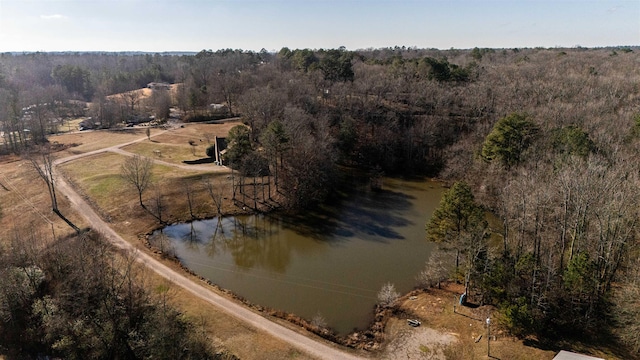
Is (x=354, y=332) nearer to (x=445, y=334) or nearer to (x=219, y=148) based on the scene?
(x=445, y=334)

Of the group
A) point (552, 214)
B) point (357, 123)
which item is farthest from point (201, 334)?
point (357, 123)

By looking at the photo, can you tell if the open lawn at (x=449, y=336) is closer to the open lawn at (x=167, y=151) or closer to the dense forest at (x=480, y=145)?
the dense forest at (x=480, y=145)

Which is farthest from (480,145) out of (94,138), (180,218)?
(94,138)

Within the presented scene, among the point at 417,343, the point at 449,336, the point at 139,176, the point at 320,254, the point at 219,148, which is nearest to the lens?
the point at 417,343

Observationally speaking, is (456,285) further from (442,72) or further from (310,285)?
(442,72)

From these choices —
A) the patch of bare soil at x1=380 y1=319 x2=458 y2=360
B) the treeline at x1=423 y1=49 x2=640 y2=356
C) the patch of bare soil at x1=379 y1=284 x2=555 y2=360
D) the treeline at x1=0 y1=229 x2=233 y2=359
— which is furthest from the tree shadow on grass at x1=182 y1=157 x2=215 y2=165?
the patch of bare soil at x1=380 y1=319 x2=458 y2=360

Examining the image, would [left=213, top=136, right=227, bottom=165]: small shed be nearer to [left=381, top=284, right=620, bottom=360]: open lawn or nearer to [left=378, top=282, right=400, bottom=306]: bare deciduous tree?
[left=378, top=282, right=400, bottom=306]: bare deciduous tree

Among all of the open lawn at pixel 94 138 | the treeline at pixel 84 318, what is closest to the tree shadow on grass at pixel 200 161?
the open lawn at pixel 94 138
